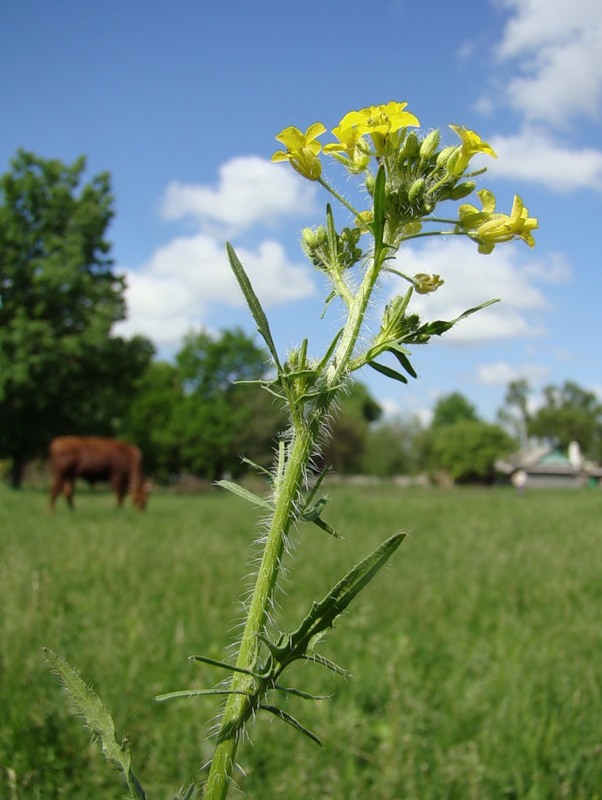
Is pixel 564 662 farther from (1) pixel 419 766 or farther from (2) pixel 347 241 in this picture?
(2) pixel 347 241

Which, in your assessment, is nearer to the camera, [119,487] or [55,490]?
[55,490]

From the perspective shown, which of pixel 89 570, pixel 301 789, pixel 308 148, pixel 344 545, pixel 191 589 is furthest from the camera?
pixel 344 545

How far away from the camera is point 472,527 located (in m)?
14.2

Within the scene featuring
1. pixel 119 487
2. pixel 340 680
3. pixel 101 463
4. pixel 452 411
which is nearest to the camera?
pixel 340 680

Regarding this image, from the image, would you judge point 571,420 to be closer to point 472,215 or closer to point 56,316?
point 56,316

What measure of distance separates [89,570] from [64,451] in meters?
13.1

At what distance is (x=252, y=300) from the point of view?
42.8 inches

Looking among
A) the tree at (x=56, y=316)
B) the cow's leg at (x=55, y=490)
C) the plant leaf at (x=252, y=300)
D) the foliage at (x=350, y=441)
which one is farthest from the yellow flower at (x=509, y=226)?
the foliage at (x=350, y=441)

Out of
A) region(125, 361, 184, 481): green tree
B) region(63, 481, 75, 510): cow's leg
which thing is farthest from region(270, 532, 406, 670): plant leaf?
region(125, 361, 184, 481): green tree

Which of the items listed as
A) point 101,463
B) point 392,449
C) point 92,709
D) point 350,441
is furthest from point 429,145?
point 392,449

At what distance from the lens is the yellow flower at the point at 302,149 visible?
1.16 meters

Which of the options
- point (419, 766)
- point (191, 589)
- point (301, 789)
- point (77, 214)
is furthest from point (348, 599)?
point (77, 214)

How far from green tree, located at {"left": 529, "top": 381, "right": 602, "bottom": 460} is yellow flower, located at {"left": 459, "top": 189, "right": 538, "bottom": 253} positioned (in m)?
107

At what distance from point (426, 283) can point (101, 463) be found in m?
20.2
